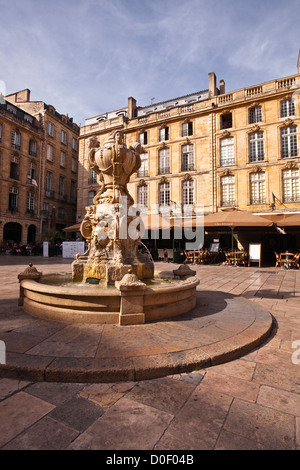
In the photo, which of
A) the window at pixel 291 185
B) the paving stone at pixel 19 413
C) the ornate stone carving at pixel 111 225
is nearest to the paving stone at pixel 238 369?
the paving stone at pixel 19 413

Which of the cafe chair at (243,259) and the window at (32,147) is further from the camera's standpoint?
the window at (32,147)

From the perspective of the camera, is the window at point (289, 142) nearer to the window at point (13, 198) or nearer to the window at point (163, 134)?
the window at point (163, 134)

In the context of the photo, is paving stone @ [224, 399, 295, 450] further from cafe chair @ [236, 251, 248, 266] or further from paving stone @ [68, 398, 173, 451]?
cafe chair @ [236, 251, 248, 266]

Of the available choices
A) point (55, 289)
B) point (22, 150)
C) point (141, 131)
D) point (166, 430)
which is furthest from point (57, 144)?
point (166, 430)

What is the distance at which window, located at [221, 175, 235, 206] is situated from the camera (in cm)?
2002

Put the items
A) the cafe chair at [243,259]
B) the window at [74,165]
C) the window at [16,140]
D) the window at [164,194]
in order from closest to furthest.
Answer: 1. the cafe chair at [243,259]
2. the window at [164,194]
3. the window at [16,140]
4. the window at [74,165]

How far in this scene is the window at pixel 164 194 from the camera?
22.4 metres

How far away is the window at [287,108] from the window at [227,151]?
13.1ft

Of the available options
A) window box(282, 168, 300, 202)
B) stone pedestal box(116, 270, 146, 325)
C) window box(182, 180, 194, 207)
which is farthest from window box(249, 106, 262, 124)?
stone pedestal box(116, 270, 146, 325)

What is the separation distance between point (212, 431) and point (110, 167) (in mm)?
4784

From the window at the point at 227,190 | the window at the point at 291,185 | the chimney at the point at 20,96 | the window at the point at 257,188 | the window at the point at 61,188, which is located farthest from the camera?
the window at the point at 61,188

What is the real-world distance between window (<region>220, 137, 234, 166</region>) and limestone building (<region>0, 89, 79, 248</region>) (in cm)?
1940

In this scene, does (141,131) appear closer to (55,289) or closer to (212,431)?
(55,289)

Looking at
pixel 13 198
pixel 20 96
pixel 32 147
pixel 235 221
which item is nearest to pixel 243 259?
pixel 235 221
